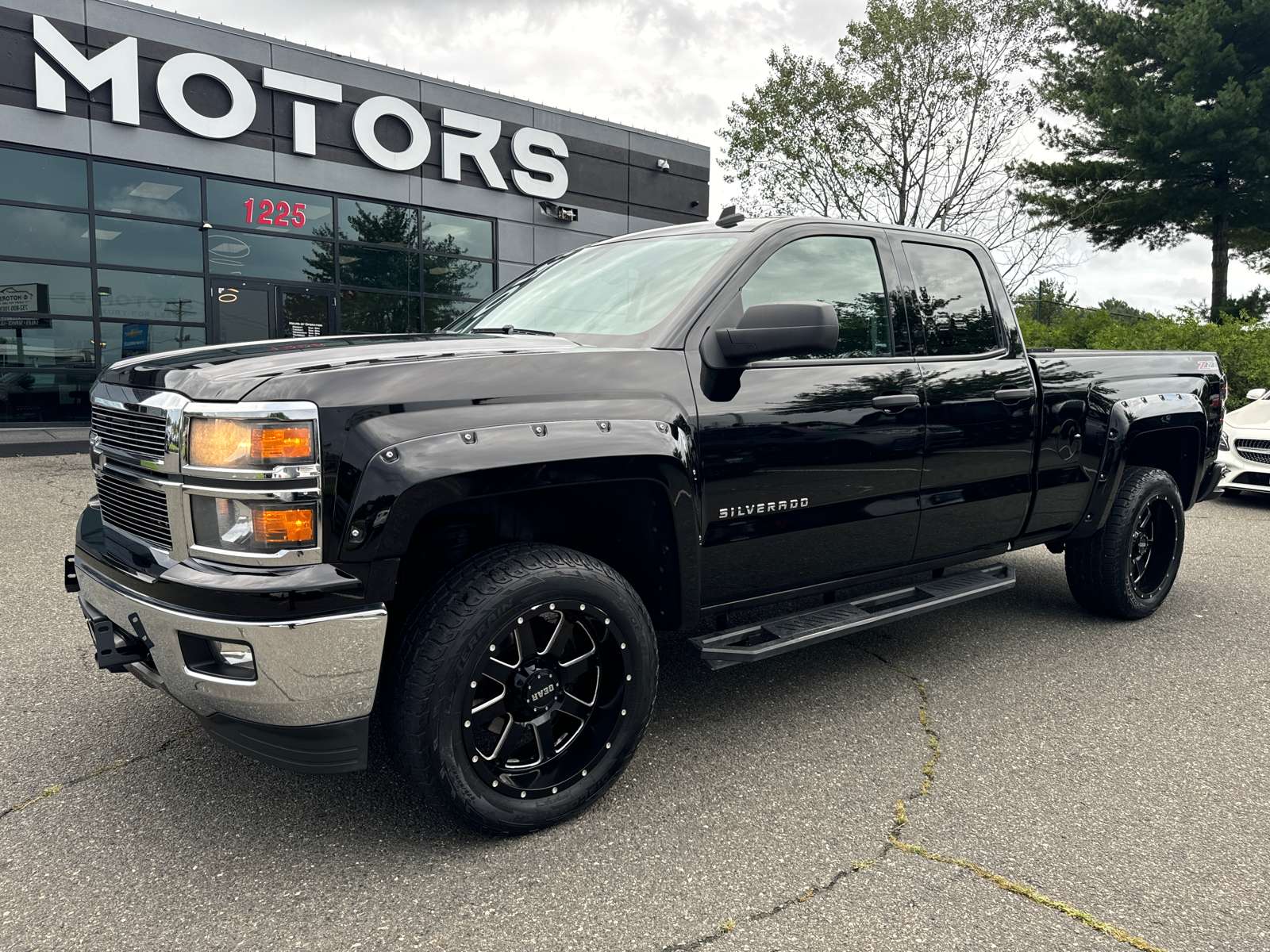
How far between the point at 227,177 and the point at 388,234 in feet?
8.95

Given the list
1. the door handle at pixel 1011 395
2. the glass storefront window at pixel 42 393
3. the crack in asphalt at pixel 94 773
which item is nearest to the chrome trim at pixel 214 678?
the crack in asphalt at pixel 94 773

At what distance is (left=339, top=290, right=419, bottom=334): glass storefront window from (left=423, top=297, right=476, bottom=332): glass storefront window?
0.18 meters

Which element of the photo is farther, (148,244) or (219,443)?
(148,244)

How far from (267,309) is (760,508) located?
13.4m

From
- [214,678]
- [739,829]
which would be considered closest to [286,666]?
[214,678]

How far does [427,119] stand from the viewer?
15.8 meters

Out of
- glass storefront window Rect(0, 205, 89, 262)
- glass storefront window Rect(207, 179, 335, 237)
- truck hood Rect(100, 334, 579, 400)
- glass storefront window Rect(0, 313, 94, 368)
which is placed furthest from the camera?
glass storefront window Rect(207, 179, 335, 237)

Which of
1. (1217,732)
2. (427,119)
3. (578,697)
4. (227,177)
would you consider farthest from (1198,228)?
(578,697)

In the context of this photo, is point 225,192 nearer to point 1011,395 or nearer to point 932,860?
point 1011,395

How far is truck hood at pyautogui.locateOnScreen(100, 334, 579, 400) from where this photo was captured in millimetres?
2189

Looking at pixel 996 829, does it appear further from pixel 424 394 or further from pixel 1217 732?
pixel 424 394

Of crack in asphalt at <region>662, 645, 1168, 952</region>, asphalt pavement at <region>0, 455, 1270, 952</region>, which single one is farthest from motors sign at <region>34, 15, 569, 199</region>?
crack in asphalt at <region>662, 645, 1168, 952</region>

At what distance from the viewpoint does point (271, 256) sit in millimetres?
14336

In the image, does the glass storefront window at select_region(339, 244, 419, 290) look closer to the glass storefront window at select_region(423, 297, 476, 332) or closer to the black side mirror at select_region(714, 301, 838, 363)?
the glass storefront window at select_region(423, 297, 476, 332)
